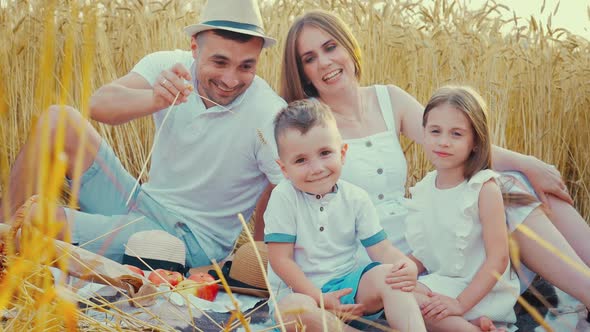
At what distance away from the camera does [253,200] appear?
2.96 m

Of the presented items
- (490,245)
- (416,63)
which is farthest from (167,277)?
(416,63)

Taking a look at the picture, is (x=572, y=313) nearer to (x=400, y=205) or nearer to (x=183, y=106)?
(x=400, y=205)

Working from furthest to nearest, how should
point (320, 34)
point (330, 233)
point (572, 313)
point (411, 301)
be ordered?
1. point (320, 34)
2. point (572, 313)
3. point (330, 233)
4. point (411, 301)

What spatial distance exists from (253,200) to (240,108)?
14.3 inches

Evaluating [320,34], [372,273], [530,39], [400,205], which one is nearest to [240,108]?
[320,34]

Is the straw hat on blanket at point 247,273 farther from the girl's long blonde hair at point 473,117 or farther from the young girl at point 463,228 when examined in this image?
the girl's long blonde hair at point 473,117

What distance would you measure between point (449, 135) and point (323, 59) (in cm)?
56

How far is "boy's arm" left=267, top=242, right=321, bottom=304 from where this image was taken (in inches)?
83.7

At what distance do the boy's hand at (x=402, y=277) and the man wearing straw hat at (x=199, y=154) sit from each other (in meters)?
0.84

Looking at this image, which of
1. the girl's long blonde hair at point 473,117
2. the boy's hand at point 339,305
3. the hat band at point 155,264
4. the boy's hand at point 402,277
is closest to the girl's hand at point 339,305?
the boy's hand at point 339,305

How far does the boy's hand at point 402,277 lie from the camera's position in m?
Result: 2.02

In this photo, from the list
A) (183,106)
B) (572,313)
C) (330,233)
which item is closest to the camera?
(330,233)

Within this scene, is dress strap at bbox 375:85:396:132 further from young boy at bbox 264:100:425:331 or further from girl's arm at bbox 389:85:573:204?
young boy at bbox 264:100:425:331

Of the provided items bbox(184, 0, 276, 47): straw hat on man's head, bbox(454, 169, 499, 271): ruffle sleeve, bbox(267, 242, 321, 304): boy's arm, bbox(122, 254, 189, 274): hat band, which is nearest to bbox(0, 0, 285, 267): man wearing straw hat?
bbox(184, 0, 276, 47): straw hat on man's head
